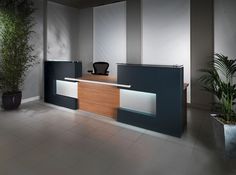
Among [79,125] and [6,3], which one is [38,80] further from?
[79,125]

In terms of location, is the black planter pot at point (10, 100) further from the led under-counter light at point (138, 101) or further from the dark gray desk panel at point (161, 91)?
the dark gray desk panel at point (161, 91)

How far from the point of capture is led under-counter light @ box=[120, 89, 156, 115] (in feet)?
10.8

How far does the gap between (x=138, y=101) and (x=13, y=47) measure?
11.0 ft

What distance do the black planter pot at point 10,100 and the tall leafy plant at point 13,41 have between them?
17 cm

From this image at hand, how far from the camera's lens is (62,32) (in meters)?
6.14

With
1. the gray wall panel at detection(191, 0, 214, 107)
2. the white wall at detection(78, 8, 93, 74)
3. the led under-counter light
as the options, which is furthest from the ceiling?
the led under-counter light

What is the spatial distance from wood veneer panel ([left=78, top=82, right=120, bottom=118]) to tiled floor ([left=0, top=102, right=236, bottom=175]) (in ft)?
0.95

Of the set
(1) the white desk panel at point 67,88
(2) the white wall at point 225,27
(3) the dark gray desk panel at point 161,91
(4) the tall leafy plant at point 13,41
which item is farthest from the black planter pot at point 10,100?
(2) the white wall at point 225,27

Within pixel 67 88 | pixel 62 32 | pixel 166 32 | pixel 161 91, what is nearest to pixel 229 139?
pixel 161 91

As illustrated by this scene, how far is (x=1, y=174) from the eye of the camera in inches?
80.5

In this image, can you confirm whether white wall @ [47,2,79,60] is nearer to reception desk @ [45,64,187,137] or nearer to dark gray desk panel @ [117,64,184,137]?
reception desk @ [45,64,187,137]

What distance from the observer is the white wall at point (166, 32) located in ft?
15.4

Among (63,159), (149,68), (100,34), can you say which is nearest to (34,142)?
(63,159)

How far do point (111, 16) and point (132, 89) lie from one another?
349 centimetres
